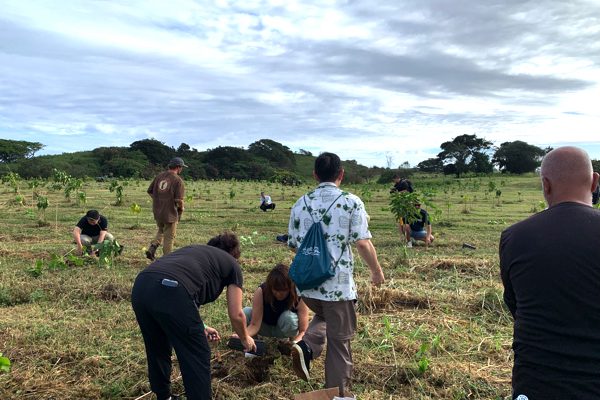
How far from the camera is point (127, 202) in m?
17.7

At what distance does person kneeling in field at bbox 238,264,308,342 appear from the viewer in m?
4.02

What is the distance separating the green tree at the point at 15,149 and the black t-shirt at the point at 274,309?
44.2 meters

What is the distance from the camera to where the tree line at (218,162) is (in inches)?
1564

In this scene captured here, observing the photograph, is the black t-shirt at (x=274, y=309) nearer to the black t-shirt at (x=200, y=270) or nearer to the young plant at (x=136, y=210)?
the black t-shirt at (x=200, y=270)

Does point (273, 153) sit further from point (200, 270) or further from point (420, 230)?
point (200, 270)

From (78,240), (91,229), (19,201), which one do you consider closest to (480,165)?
(19,201)

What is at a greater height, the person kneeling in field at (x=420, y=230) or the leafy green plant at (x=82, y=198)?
the leafy green plant at (x=82, y=198)

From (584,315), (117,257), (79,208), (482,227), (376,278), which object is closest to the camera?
(584,315)

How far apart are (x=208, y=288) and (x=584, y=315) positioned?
2.04 metres

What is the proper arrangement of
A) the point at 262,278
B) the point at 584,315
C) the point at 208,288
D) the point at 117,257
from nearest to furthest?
the point at 584,315 < the point at 208,288 < the point at 262,278 < the point at 117,257

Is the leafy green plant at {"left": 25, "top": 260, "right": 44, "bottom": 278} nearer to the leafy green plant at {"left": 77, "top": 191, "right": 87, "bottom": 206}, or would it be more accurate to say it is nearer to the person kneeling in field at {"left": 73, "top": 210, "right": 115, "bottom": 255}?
the person kneeling in field at {"left": 73, "top": 210, "right": 115, "bottom": 255}

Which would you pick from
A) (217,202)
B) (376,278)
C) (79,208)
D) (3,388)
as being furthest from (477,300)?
(217,202)

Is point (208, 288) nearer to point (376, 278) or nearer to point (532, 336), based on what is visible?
point (376, 278)

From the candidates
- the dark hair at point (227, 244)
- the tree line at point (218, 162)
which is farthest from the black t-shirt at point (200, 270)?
the tree line at point (218, 162)
